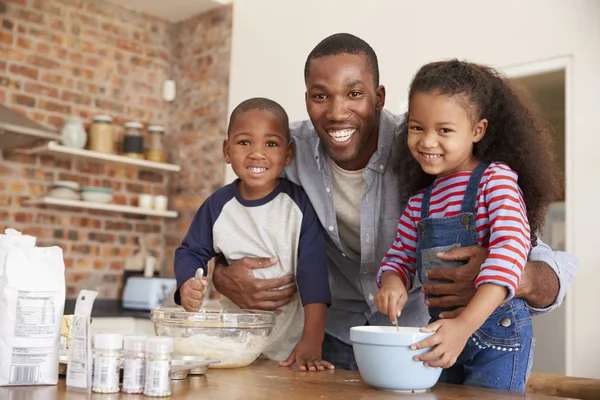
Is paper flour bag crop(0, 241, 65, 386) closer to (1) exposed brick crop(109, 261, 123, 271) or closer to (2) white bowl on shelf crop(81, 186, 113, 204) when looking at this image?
(2) white bowl on shelf crop(81, 186, 113, 204)

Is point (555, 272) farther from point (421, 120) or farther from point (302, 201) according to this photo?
point (302, 201)

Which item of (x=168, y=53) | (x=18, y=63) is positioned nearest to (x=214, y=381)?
(x=18, y=63)

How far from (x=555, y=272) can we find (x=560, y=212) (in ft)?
11.3

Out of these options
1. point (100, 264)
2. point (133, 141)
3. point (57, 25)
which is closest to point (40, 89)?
point (57, 25)

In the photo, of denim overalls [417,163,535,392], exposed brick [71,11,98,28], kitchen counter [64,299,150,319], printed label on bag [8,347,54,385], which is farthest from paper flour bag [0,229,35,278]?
exposed brick [71,11,98,28]

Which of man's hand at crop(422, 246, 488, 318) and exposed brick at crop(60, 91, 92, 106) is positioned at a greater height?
exposed brick at crop(60, 91, 92, 106)

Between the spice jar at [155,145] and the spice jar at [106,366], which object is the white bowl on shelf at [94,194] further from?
the spice jar at [106,366]

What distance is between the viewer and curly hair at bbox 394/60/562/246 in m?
1.36

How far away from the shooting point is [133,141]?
4.65m

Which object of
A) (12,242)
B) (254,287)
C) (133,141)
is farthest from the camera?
(133,141)

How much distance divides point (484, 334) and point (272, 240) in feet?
2.01

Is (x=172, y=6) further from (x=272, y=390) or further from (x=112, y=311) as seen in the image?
→ (x=272, y=390)

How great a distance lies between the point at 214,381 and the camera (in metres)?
1.17

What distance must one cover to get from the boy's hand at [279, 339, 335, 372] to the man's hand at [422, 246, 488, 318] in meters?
0.27
